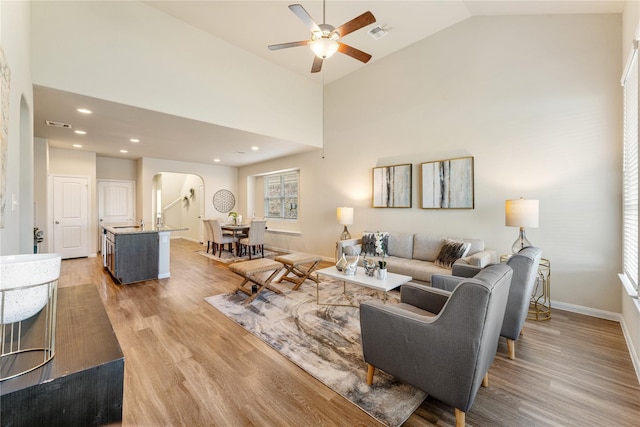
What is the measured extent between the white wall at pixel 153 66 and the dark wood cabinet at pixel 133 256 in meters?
2.16

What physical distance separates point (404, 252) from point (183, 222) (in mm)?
9099

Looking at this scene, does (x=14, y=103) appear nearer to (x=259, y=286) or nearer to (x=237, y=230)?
(x=259, y=286)

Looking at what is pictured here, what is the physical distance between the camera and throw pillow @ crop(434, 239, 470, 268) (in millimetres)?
3682

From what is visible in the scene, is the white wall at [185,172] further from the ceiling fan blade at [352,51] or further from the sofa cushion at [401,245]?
the ceiling fan blade at [352,51]

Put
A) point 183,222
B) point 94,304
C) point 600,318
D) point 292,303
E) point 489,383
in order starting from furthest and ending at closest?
point 183,222, point 292,303, point 600,318, point 489,383, point 94,304

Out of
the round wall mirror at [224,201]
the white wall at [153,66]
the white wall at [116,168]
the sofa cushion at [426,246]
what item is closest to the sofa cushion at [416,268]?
the sofa cushion at [426,246]

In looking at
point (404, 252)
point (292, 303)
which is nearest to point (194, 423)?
point (292, 303)

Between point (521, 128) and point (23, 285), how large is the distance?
15.8ft

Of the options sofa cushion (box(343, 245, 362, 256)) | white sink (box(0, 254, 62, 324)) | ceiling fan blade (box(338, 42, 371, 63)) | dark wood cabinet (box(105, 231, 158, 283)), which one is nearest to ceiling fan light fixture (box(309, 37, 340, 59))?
ceiling fan blade (box(338, 42, 371, 63))

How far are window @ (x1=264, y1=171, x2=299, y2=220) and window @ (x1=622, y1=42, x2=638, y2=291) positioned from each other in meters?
5.96

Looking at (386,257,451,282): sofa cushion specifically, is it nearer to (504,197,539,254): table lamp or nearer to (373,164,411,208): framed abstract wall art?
(504,197,539,254): table lamp

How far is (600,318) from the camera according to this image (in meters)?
3.07

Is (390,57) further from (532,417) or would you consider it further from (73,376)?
(73,376)

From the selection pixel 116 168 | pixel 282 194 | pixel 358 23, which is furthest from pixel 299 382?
pixel 116 168
